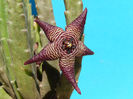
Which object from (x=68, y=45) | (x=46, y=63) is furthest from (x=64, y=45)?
(x=46, y=63)

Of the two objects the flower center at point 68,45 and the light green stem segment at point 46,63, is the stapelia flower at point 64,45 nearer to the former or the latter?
the flower center at point 68,45

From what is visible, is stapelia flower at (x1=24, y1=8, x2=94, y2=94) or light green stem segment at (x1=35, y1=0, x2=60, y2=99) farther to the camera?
light green stem segment at (x1=35, y1=0, x2=60, y2=99)

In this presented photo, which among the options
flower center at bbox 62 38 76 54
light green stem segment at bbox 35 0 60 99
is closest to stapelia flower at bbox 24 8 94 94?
flower center at bbox 62 38 76 54

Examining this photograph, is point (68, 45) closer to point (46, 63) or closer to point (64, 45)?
point (64, 45)

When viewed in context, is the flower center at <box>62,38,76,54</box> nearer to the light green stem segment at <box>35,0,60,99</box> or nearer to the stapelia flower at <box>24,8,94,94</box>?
the stapelia flower at <box>24,8,94,94</box>

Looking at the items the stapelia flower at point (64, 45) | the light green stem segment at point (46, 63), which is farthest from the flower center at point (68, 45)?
the light green stem segment at point (46, 63)

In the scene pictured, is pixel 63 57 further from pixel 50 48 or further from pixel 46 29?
pixel 46 29

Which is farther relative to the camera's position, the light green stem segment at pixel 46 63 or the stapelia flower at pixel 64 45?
the light green stem segment at pixel 46 63

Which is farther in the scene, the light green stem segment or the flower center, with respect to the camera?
the light green stem segment
